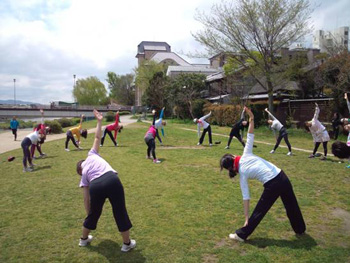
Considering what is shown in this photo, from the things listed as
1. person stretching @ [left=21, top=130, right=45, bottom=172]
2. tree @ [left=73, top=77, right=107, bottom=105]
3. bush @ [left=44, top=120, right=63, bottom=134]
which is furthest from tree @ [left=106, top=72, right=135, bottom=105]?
person stretching @ [left=21, top=130, right=45, bottom=172]

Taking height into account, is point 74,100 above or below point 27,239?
above

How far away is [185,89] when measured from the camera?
40844 mm

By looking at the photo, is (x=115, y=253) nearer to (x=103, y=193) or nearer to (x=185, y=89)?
(x=103, y=193)

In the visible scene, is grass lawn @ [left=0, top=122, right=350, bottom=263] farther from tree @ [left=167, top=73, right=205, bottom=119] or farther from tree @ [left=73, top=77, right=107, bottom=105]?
tree @ [left=73, top=77, right=107, bottom=105]

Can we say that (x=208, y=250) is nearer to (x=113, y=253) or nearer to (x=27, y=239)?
(x=113, y=253)

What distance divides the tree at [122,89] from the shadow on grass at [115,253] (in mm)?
95495

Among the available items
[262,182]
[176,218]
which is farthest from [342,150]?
[176,218]

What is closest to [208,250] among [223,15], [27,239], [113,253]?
[113,253]

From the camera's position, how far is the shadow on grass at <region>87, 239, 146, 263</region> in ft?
13.7

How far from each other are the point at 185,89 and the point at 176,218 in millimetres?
35976

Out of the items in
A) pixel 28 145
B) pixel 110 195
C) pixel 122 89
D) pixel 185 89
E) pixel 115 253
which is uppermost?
pixel 122 89

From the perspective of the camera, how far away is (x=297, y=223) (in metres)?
4.81

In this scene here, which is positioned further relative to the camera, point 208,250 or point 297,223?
point 297,223

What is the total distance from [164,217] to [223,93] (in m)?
36.9
